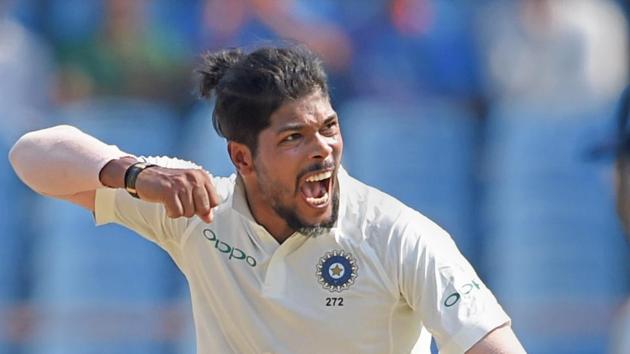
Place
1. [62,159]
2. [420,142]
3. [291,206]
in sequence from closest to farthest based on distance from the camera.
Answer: [291,206] → [62,159] → [420,142]

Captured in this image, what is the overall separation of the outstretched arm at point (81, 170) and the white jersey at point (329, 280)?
0.13 m

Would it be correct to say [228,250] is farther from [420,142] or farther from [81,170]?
[420,142]

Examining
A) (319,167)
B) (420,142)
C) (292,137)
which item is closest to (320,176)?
(319,167)

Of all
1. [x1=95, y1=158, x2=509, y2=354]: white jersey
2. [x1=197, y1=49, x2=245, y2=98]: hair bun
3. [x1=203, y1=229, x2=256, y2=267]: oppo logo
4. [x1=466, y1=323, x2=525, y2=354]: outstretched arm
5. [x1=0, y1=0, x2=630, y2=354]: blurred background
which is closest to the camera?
[x1=466, y1=323, x2=525, y2=354]: outstretched arm

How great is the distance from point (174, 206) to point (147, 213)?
0.53 m

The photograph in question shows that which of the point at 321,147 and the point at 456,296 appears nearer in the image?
the point at 456,296

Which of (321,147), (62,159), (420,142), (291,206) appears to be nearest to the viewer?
(321,147)

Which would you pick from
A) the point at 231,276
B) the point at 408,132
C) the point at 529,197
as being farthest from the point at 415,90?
the point at 231,276

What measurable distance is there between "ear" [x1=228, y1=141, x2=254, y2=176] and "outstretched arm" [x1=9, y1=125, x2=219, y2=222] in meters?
0.31

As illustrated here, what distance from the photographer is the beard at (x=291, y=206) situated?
4195 millimetres

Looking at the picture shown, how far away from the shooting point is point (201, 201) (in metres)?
3.91

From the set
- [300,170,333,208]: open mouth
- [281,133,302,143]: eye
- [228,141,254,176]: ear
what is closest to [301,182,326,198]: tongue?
[300,170,333,208]: open mouth

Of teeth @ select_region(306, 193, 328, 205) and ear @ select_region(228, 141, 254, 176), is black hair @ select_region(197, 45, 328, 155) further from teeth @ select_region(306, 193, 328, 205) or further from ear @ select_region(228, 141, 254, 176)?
teeth @ select_region(306, 193, 328, 205)

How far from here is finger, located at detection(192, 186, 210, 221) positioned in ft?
12.8
